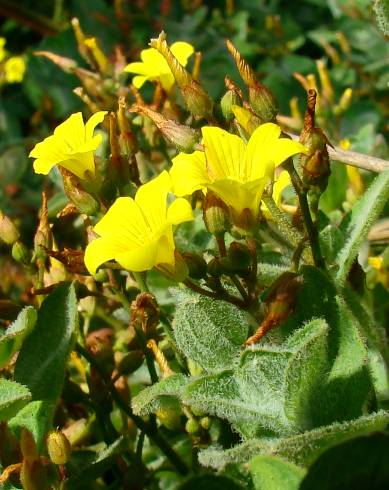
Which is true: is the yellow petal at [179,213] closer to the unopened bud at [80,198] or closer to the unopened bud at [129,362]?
the unopened bud at [80,198]

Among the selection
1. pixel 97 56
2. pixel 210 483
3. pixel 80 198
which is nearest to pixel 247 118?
pixel 80 198

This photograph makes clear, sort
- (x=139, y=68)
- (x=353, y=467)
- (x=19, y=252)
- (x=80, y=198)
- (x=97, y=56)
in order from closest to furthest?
(x=353, y=467) → (x=80, y=198) → (x=19, y=252) → (x=139, y=68) → (x=97, y=56)

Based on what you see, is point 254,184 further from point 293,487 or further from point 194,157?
point 293,487

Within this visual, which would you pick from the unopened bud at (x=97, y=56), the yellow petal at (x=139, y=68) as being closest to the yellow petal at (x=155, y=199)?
the yellow petal at (x=139, y=68)

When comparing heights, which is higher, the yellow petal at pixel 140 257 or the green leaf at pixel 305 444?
the yellow petal at pixel 140 257

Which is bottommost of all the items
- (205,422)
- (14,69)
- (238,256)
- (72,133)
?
(205,422)

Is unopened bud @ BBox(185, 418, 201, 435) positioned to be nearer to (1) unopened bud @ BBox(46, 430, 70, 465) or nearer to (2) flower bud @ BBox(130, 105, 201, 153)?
(1) unopened bud @ BBox(46, 430, 70, 465)

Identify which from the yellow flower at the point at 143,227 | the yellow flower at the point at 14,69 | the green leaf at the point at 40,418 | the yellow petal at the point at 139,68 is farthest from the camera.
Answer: the yellow flower at the point at 14,69

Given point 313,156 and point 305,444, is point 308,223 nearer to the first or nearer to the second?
point 313,156
